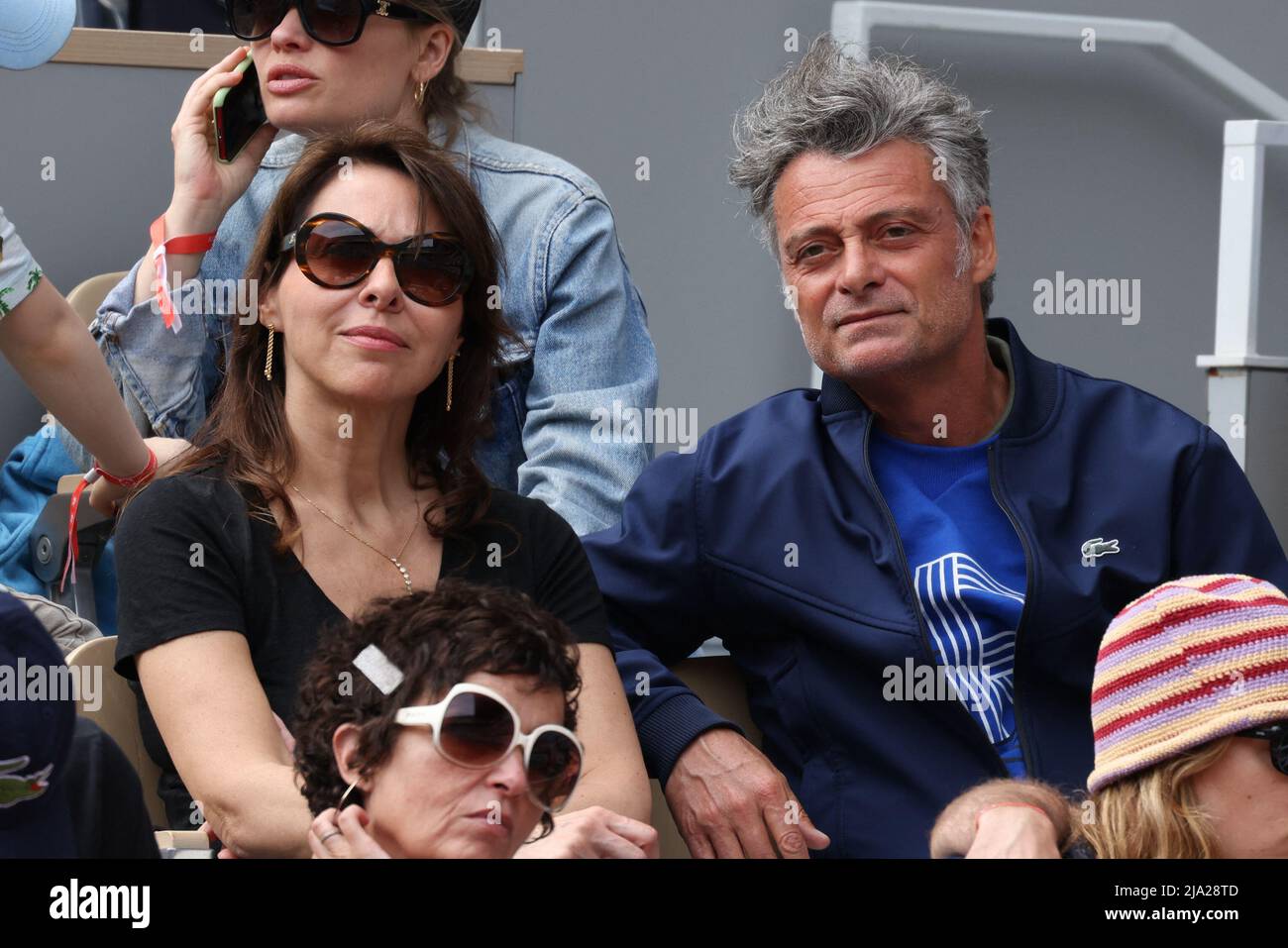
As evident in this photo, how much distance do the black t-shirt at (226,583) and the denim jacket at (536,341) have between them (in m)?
0.52

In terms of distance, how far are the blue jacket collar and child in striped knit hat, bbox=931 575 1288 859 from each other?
33.9 inches

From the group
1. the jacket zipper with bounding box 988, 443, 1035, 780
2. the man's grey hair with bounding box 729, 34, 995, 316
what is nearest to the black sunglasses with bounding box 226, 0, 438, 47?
the man's grey hair with bounding box 729, 34, 995, 316

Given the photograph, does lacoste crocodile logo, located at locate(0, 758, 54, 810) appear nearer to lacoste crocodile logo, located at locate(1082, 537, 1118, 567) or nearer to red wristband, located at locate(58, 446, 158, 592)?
red wristband, located at locate(58, 446, 158, 592)

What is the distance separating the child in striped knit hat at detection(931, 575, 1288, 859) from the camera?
1.92 meters

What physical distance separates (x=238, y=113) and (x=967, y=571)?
4.90ft

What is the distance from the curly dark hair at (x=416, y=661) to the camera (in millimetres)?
1730

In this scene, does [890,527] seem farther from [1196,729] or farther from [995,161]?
[995,161]

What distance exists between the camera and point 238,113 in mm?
3188

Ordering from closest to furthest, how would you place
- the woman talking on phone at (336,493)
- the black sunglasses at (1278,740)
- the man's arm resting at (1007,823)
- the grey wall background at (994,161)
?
the black sunglasses at (1278,740), the man's arm resting at (1007,823), the woman talking on phone at (336,493), the grey wall background at (994,161)

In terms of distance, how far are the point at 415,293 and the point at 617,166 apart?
2.18 m

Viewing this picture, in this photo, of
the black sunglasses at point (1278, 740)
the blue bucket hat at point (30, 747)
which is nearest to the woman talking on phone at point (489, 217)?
the black sunglasses at point (1278, 740)

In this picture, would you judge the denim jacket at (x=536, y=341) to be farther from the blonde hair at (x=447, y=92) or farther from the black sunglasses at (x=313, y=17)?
the black sunglasses at (x=313, y=17)
